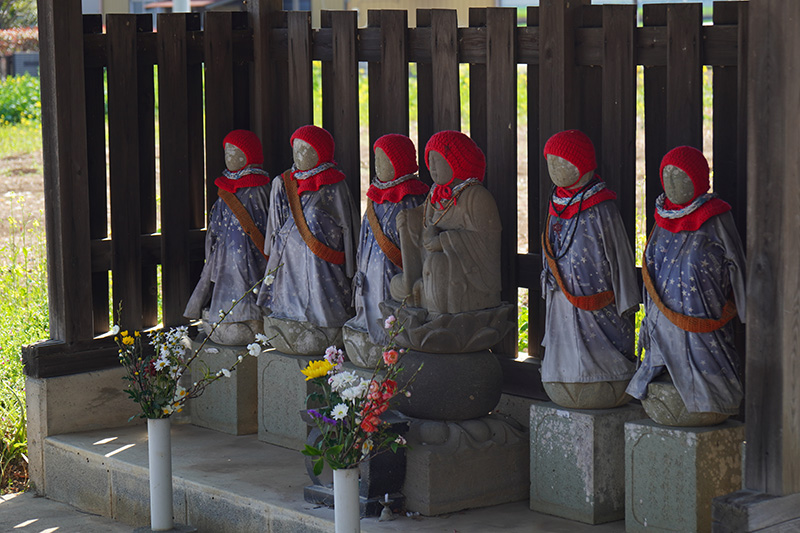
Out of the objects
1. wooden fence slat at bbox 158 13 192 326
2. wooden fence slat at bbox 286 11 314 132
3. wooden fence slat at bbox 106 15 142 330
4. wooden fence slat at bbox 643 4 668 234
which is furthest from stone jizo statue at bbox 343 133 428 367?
wooden fence slat at bbox 106 15 142 330

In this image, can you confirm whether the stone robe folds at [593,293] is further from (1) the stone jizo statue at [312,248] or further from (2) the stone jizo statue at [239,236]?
(2) the stone jizo statue at [239,236]

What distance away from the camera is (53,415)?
24.9 feet

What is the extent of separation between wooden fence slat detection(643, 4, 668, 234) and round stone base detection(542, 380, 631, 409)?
0.90 metres

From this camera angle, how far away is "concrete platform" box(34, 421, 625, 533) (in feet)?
19.5

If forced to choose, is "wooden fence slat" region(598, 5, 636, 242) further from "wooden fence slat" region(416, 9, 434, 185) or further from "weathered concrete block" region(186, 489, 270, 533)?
"weathered concrete block" region(186, 489, 270, 533)

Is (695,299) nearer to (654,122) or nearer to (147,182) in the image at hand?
(654,122)

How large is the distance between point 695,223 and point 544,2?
156 cm

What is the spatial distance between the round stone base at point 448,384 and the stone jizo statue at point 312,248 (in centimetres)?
107

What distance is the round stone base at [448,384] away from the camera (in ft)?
20.1

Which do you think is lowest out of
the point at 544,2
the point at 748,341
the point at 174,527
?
the point at 174,527

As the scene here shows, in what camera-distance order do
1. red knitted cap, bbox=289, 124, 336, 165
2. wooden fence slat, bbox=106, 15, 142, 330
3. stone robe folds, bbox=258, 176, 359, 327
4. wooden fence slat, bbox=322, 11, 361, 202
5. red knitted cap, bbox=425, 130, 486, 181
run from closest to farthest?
red knitted cap, bbox=425, 130, 486, 181
red knitted cap, bbox=289, 124, 336, 165
stone robe folds, bbox=258, 176, 359, 327
wooden fence slat, bbox=322, 11, 361, 202
wooden fence slat, bbox=106, 15, 142, 330

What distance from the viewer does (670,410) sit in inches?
217

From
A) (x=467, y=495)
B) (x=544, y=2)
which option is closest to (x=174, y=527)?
(x=467, y=495)

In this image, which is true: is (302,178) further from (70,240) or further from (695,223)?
(695,223)
